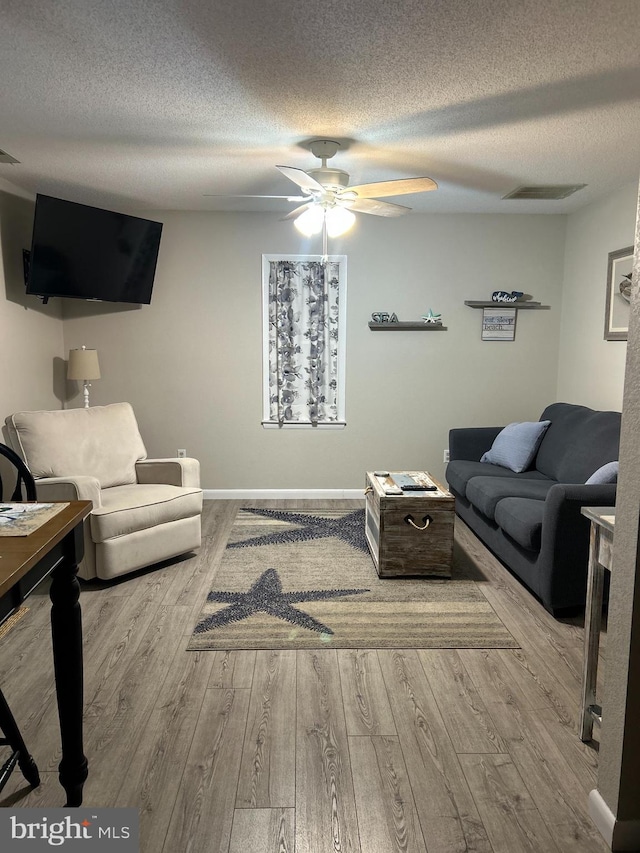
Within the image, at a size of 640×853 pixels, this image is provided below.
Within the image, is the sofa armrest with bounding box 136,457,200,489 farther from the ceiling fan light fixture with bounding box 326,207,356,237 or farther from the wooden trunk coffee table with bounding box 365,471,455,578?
the ceiling fan light fixture with bounding box 326,207,356,237

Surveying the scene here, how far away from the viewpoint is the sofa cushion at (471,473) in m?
4.42

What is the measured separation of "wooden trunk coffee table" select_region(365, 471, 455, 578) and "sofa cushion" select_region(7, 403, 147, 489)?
180cm

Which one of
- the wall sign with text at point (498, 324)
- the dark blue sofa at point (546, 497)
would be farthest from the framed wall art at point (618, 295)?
the wall sign with text at point (498, 324)

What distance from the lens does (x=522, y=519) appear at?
3322 millimetres

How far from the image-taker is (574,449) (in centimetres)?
411

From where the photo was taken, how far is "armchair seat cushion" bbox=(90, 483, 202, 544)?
3445 millimetres

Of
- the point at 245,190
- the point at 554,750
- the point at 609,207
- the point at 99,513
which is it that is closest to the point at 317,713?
the point at 554,750

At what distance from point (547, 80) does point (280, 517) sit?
3442 millimetres

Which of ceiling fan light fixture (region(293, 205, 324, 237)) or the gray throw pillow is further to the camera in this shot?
ceiling fan light fixture (region(293, 205, 324, 237))

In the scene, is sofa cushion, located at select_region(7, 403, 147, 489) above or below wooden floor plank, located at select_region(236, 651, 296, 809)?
above

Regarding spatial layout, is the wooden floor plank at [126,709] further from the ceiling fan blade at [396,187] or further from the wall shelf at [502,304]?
the wall shelf at [502,304]

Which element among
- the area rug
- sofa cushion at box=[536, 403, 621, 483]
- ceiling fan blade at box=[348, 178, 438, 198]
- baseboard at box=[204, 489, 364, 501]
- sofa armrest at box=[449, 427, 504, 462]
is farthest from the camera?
baseboard at box=[204, 489, 364, 501]

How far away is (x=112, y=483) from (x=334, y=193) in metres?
2.33

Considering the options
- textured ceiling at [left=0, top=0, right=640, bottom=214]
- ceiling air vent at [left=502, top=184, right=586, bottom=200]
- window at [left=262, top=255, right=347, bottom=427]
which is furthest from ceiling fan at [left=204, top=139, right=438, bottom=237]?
window at [left=262, top=255, right=347, bottom=427]
